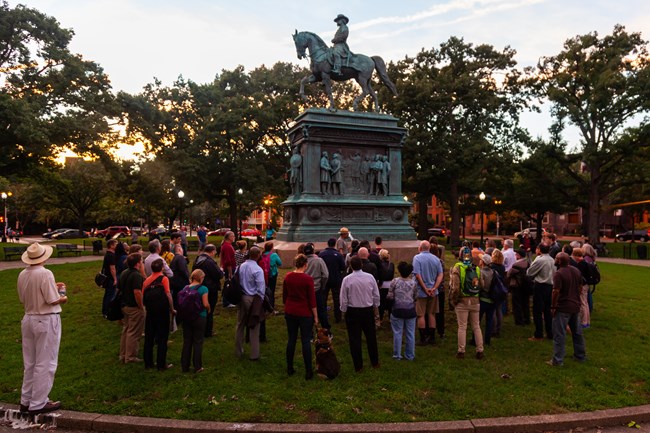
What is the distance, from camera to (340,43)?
20422 mm

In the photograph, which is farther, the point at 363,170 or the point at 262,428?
the point at 363,170

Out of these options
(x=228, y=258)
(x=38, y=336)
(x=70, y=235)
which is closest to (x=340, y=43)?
(x=228, y=258)

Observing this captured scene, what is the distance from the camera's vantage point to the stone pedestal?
63.9 feet

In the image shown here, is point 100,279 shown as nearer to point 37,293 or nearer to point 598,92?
point 37,293

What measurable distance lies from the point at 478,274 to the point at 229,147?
3156 centimetres

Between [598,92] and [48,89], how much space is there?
37.3 meters

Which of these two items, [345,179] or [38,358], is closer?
[38,358]

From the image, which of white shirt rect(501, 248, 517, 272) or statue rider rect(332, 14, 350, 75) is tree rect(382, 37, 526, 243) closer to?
statue rider rect(332, 14, 350, 75)

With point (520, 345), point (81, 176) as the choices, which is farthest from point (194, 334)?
point (81, 176)

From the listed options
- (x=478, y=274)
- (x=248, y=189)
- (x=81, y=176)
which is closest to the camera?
(x=478, y=274)

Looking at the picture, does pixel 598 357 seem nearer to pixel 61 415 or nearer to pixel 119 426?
pixel 119 426

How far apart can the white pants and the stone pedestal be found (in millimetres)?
13433

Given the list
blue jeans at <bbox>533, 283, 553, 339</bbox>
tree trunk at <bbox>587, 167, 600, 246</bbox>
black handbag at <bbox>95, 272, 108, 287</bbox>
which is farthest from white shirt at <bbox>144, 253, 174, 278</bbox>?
tree trunk at <bbox>587, 167, 600, 246</bbox>

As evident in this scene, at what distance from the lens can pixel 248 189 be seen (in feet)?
119
